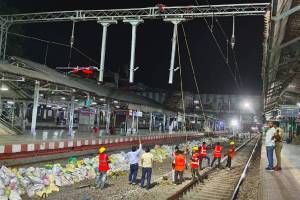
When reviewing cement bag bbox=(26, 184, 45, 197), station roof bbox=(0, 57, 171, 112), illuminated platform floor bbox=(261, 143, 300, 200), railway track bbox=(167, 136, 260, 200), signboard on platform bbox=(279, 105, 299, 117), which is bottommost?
railway track bbox=(167, 136, 260, 200)

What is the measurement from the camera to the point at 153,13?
1112 inches

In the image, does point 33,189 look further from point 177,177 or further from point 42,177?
point 177,177

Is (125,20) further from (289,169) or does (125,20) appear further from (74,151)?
(289,169)

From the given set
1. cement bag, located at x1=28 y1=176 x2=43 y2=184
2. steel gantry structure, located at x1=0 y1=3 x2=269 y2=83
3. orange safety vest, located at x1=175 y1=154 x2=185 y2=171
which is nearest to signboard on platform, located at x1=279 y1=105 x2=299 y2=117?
steel gantry structure, located at x1=0 y1=3 x2=269 y2=83

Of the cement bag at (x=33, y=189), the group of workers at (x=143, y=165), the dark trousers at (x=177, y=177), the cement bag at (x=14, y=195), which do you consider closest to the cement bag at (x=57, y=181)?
the cement bag at (x=33, y=189)

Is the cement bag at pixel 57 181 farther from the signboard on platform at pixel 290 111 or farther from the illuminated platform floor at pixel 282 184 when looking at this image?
the signboard on platform at pixel 290 111

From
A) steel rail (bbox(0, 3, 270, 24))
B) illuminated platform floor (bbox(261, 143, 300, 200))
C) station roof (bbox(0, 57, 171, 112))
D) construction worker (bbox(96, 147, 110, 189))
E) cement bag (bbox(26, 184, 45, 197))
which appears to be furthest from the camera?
steel rail (bbox(0, 3, 270, 24))

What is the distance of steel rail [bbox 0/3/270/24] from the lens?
26203mm

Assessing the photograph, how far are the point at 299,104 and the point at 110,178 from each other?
2071cm

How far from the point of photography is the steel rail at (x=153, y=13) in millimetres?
26203

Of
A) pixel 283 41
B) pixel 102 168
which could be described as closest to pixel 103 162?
pixel 102 168

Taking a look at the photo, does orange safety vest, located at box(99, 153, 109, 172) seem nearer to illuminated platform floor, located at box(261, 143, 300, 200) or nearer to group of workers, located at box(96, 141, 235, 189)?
group of workers, located at box(96, 141, 235, 189)

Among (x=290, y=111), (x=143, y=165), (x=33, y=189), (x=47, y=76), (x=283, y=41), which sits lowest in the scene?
(x=33, y=189)

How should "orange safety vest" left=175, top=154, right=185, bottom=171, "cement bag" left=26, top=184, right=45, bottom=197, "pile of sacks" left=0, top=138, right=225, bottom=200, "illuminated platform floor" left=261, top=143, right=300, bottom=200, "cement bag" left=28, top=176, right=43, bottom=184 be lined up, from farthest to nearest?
"orange safety vest" left=175, top=154, right=185, bottom=171
"cement bag" left=28, top=176, right=43, bottom=184
"cement bag" left=26, top=184, right=45, bottom=197
"pile of sacks" left=0, top=138, right=225, bottom=200
"illuminated platform floor" left=261, top=143, right=300, bottom=200
